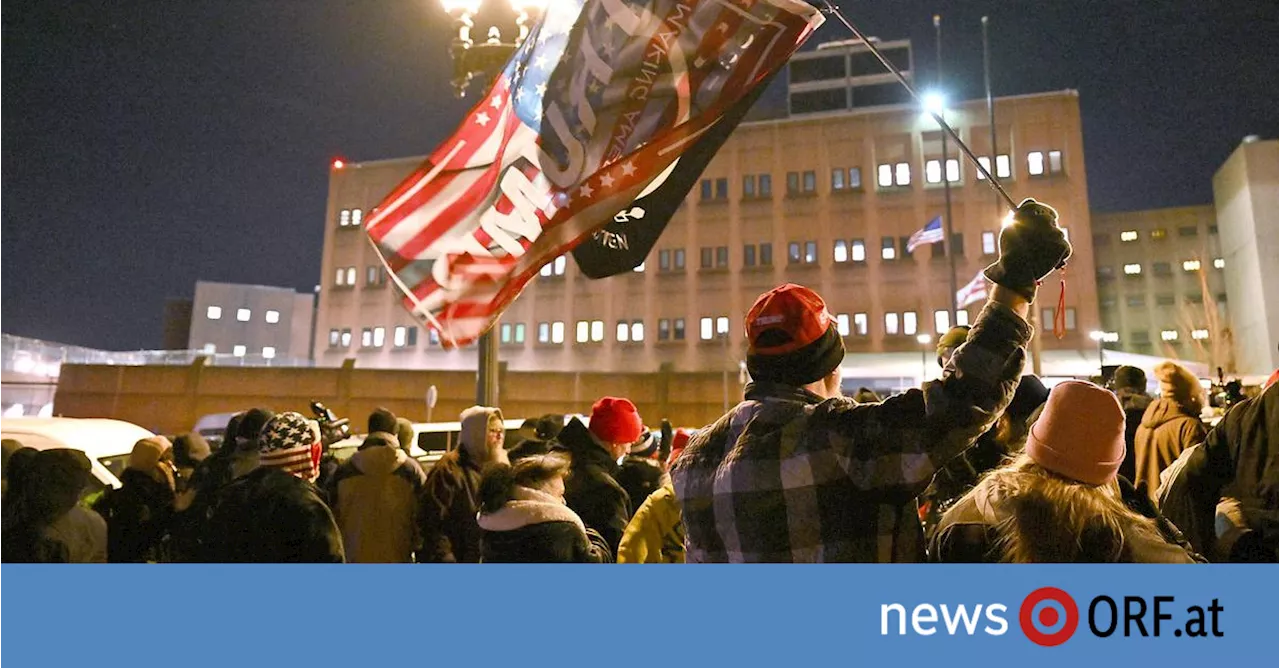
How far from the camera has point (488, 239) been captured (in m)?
4.43

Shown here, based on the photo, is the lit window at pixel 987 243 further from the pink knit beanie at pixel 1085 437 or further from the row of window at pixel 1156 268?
the pink knit beanie at pixel 1085 437

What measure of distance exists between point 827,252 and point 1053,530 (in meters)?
43.2

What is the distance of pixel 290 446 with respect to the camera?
3471 millimetres

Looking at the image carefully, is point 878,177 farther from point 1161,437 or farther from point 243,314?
point 243,314

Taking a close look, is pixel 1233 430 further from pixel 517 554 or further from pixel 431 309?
pixel 431 309

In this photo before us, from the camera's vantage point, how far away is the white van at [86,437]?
739 centimetres

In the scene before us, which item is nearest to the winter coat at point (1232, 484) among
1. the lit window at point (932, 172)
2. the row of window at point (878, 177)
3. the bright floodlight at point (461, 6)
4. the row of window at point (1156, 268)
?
the bright floodlight at point (461, 6)

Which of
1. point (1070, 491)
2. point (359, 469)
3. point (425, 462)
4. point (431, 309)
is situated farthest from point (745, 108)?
point (425, 462)

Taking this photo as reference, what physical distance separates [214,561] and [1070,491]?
3.31 metres

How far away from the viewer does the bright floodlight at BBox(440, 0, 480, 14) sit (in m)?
10.4

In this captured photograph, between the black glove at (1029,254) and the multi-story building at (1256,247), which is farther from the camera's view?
the multi-story building at (1256,247)

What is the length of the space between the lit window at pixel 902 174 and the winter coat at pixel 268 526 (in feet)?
145

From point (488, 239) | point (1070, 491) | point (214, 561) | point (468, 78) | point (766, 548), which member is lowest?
point (214, 561)
